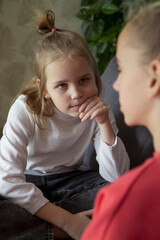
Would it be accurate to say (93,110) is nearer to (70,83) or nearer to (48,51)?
(70,83)

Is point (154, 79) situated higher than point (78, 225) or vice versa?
point (154, 79)

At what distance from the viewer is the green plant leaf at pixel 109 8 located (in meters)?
2.16

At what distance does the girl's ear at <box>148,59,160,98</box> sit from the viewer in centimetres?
61

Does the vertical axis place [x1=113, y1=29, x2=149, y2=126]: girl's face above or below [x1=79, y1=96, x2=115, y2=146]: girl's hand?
above

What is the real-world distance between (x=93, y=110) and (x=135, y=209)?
2.21ft

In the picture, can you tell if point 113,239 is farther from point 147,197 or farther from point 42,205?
point 42,205

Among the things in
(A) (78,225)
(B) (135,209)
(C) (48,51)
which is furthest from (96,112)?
(B) (135,209)

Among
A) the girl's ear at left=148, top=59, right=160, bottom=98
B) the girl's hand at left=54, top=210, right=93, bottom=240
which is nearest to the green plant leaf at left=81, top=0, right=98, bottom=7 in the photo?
the girl's hand at left=54, top=210, right=93, bottom=240

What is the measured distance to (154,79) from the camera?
0.62 meters

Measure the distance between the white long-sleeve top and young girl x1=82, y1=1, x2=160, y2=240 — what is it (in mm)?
577

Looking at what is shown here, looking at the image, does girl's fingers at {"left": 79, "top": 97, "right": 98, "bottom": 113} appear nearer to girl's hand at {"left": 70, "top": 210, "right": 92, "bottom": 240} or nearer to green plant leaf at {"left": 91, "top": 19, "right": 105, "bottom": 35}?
girl's hand at {"left": 70, "top": 210, "right": 92, "bottom": 240}

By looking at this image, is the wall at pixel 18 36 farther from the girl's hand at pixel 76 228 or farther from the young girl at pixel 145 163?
the young girl at pixel 145 163

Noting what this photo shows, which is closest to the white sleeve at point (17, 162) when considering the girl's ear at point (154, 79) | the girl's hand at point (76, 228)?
the girl's hand at point (76, 228)

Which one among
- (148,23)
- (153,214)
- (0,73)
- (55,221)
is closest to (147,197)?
(153,214)
